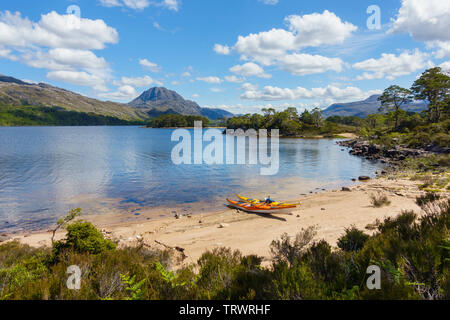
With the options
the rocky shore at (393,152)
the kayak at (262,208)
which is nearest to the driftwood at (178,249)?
the kayak at (262,208)

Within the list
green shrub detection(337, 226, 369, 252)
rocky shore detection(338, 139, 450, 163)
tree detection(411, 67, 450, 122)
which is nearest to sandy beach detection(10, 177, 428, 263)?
green shrub detection(337, 226, 369, 252)

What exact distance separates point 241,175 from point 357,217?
20238 millimetres

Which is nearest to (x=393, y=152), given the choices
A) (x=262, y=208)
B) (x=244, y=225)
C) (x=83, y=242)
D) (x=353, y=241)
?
(x=262, y=208)

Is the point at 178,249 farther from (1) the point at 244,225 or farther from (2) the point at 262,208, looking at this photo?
(2) the point at 262,208

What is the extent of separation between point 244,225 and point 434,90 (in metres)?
82.7

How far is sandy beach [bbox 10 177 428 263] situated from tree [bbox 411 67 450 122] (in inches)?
2409

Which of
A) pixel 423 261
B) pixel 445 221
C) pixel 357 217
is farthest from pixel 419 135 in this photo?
pixel 423 261

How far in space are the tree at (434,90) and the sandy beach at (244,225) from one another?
61.2m

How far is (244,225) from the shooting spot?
1636 cm
